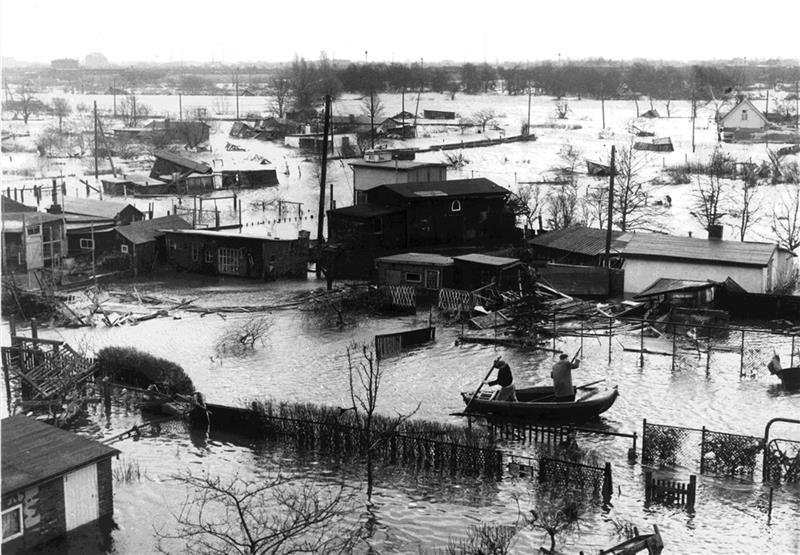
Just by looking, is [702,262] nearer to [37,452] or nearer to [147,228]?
[147,228]

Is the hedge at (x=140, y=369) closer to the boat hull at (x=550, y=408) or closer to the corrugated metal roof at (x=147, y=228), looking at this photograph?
the boat hull at (x=550, y=408)

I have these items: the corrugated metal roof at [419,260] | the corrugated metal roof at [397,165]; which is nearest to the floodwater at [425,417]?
the corrugated metal roof at [419,260]

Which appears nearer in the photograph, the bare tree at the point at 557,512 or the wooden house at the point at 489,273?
the bare tree at the point at 557,512

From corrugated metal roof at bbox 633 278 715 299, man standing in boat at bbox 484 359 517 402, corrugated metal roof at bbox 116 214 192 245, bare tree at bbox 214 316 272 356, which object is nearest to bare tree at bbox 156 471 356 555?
man standing in boat at bbox 484 359 517 402

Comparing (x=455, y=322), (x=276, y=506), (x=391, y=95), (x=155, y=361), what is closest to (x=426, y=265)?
(x=455, y=322)

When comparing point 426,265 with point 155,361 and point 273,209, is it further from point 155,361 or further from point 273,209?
point 273,209

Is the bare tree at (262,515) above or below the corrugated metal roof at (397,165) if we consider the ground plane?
below
